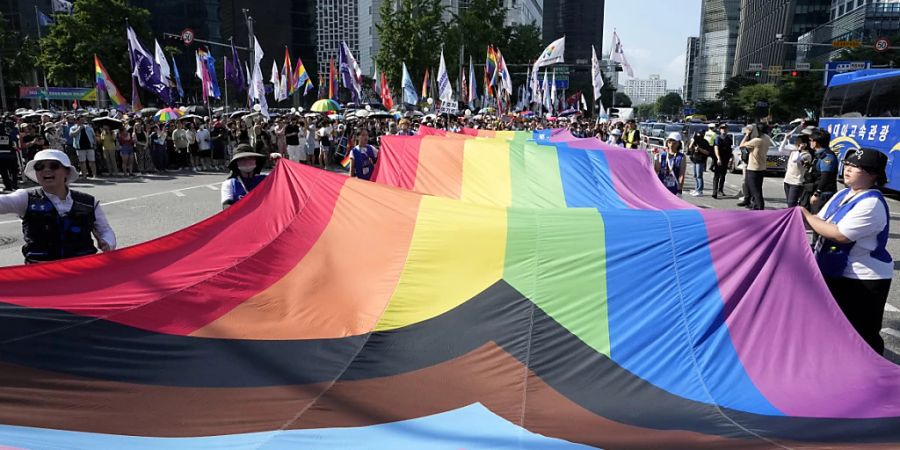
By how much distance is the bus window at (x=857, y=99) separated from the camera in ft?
60.0

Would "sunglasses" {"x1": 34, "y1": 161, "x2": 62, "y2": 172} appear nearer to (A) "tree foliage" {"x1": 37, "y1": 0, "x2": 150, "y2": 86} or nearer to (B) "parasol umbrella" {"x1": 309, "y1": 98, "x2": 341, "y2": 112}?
(B) "parasol umbrella" {"x1": 309, "y1": 98, "x2": 341, "y2": 112}

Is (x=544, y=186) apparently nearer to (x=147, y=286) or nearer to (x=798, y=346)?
(x=798, y=346)

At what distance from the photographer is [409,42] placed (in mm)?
47531

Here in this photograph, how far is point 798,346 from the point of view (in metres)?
3.78

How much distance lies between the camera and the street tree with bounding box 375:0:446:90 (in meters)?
47.5

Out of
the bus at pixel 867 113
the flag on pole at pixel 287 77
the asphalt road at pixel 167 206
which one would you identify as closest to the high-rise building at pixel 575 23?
the flag on pole at pixel 287 77

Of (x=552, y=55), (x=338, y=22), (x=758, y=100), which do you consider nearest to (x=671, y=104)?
(x=338, y=22)

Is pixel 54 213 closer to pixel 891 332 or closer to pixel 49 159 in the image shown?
pixel 49 159

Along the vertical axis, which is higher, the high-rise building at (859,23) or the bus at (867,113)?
the high-rise building at (859,23)

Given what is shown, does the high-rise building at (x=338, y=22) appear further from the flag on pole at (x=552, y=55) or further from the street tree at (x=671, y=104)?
the flag on pole at (x=552, y=55)

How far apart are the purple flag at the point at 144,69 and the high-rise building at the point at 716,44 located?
154 meters

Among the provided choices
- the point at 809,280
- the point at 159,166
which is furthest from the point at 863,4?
the point at 809,280

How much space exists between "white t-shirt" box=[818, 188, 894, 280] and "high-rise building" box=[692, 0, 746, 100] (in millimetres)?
164630

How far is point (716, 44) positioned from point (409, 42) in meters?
140
